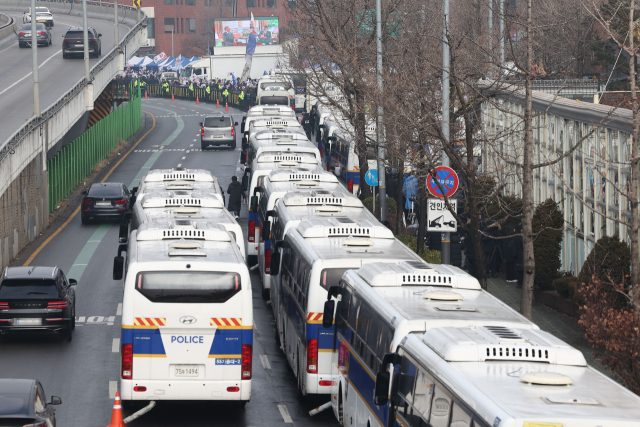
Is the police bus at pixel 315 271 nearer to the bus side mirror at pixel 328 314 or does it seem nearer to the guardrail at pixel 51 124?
the bus side mirror at pixel 328 314

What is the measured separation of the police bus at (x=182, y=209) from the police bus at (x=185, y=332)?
17.8 ft

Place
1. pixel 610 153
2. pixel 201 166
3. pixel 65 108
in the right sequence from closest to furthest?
pixel 610 153 → pixel 65 108 → pixel 201 166

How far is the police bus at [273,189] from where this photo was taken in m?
25.7

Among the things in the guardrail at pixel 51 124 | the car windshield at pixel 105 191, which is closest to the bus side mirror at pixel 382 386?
the guardrail at pixel 51 124

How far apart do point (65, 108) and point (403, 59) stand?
19415 millimetres

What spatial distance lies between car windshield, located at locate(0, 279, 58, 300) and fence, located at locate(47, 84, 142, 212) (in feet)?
65.0

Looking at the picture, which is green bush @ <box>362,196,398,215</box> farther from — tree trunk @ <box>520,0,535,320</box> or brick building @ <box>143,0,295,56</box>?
brick building @ <box>143,0,295,56</box>

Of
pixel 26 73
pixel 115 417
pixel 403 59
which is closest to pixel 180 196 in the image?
pixel 403 59

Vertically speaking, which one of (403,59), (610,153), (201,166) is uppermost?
(403,59)

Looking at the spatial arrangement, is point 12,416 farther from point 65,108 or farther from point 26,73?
point 26,73

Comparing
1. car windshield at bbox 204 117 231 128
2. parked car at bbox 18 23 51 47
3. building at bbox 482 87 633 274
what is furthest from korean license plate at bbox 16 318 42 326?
parked car at bbox 18 23 51 47

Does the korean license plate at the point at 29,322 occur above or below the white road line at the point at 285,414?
above

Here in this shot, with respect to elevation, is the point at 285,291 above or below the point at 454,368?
below

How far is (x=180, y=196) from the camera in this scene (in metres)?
23.7
